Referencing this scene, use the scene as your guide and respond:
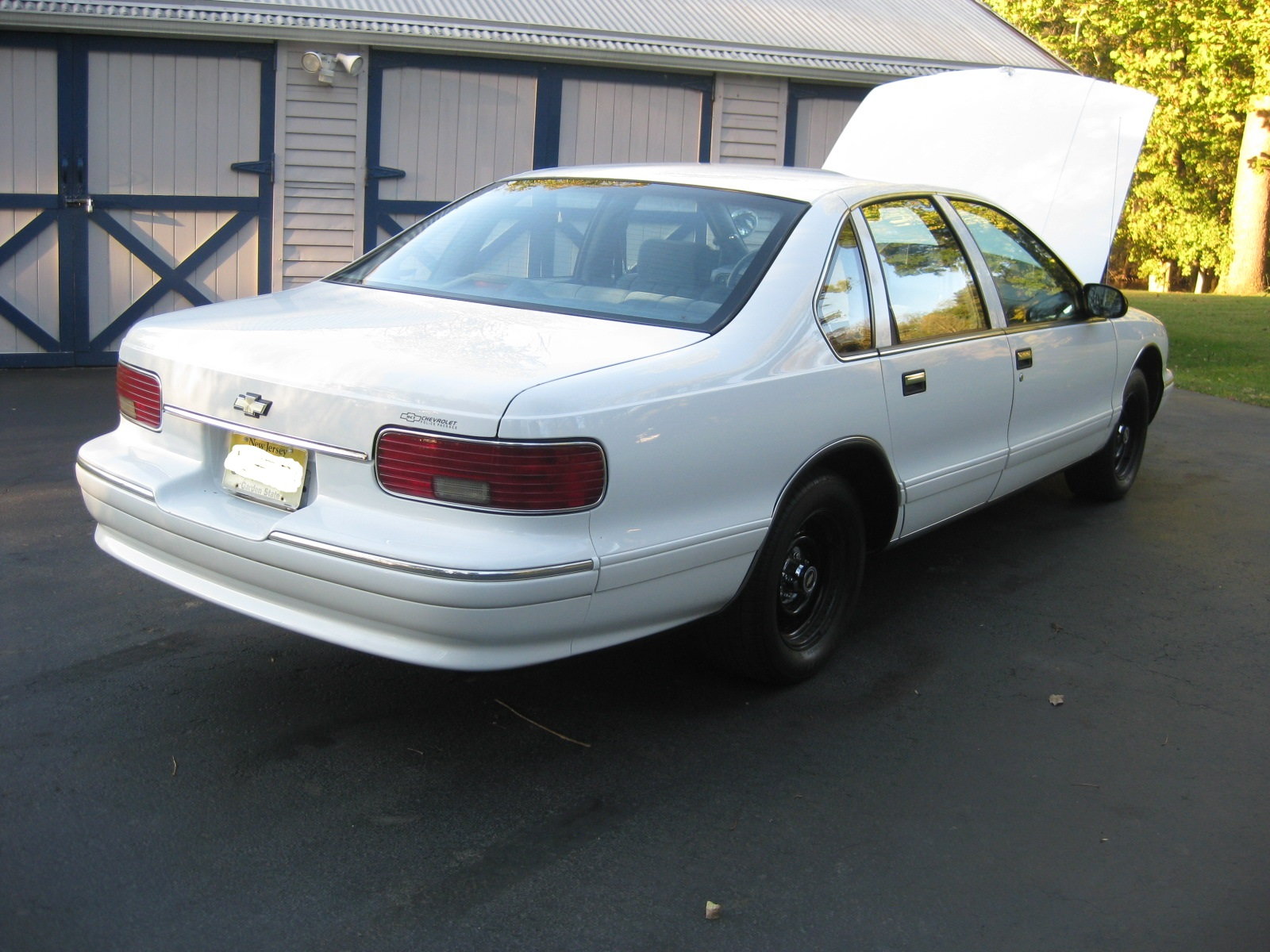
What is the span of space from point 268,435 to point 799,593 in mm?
1758

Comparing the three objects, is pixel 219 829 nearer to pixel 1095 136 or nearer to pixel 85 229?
pixel 1095 136

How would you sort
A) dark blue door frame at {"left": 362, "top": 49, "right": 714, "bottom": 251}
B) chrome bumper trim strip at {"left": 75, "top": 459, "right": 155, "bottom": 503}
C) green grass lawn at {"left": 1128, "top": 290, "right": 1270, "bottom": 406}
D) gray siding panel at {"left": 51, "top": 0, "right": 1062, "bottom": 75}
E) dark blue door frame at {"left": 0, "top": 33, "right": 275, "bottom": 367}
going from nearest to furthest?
chrome bumper trim strip at {"left": 75, "top": 459, "right": 155, "bottom": 503}
dark blue door frame at {"left": 0, "top": 33, "right": 275, "bottom": 367}
gray siding panel at {"left": 51, "top": 0, "right": 1062, "bottom": 75}
dark blue door frame at {"left": 362, "top": 49, "right": 714, "bottom": 251}
green grass lawn at {"left": 1128, "top": 290, "right": 1270, "bottom": 406}

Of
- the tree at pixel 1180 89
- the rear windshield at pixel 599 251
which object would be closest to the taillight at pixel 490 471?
the rear windshield at pixel 599 251

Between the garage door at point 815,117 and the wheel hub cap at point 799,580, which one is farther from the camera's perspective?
the garage door at point 815,117

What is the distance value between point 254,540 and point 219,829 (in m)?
0.72

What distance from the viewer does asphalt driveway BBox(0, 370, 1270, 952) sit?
9.60 ft

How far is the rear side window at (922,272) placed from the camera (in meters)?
4.48

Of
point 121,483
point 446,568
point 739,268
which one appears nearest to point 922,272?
point 739,268

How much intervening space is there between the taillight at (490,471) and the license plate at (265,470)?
297 mm

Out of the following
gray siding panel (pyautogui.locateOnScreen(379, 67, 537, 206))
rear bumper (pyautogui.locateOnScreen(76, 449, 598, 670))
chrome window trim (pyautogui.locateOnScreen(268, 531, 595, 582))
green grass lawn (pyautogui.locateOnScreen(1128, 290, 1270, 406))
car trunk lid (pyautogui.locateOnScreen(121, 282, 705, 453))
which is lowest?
green grass lawn (pyautogui.locateOnScreen(1128, 290, 1270, 406))

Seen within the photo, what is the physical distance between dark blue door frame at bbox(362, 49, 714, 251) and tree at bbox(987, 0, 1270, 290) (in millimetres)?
14495

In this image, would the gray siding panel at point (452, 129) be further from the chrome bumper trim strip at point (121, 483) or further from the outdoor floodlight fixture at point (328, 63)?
the chrome bumper trim strip at point (121, 483)

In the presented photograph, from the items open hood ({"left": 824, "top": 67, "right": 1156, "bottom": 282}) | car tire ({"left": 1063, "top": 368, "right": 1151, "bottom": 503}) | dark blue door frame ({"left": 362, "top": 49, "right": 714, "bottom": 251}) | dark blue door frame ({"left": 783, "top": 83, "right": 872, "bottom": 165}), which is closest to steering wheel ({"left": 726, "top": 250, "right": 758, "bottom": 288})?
car tire ({"left": 1063, "top": 368, "right": 1151, "bottom": 503})

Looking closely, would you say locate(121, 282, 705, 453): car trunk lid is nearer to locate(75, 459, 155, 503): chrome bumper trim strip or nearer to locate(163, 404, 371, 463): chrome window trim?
locate(163, 404, 371, 463): chrome window trim
